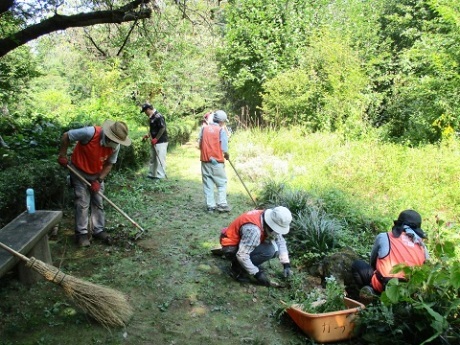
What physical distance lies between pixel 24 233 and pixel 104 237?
1.38 meters

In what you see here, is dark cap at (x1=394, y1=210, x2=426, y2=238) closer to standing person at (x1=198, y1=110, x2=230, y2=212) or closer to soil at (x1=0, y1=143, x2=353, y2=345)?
soil at (x1=0, y1=143, x2=353, y2=345)

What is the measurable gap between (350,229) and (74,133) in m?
4.36

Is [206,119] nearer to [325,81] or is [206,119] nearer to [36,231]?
[36,231]

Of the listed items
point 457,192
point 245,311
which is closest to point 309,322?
point 245,311

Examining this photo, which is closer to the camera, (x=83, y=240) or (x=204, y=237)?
(x=83, y=240)

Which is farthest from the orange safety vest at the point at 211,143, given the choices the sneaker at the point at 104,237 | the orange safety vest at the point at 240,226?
the orange safety vest at the point at 240,226

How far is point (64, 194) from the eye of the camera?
6.20 metres

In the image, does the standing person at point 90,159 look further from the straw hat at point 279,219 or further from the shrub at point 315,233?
the shrub at point 315,233

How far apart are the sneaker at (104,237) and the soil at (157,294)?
9cm

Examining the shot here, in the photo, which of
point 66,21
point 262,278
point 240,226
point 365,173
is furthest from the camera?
point 365,173

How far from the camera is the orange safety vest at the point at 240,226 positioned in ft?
14.5

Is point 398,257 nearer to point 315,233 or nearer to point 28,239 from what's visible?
point 315,233

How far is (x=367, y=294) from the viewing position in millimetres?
4031

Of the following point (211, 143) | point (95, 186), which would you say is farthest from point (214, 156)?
point (95, 186)
